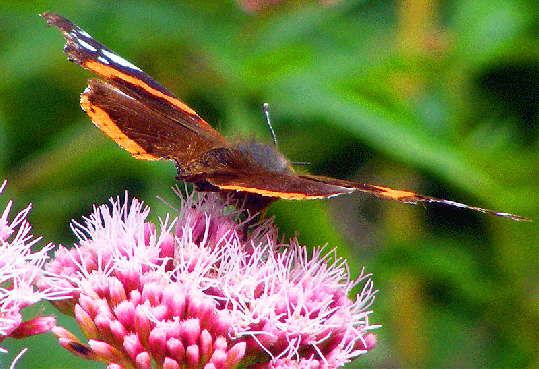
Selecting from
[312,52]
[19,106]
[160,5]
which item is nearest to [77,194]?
[19,106]

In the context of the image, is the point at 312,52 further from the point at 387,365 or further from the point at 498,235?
the point at 387,365

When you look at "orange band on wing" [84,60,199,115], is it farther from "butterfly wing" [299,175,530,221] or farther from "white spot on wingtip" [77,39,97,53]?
"butterfly wing" [299,175,530,221]

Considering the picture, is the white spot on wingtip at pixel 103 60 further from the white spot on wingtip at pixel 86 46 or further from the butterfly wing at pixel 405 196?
the butterfly wing at pixel 405 196

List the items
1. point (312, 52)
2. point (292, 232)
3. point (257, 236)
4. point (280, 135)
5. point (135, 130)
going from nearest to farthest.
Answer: point (257, 236) < point (135, 130) < point (292, 232) < point (312, 52) < point (280, 135)

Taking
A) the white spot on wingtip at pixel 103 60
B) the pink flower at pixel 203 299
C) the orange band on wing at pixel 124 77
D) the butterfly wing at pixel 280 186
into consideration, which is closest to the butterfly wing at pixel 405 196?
the butterfly wing at pixel 280 186

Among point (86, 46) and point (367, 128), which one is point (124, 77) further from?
point (367, 128)

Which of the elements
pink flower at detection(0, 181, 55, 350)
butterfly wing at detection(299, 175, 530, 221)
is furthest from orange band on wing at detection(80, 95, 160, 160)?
butterfly wing at detection(299, 175, 530, 221)
